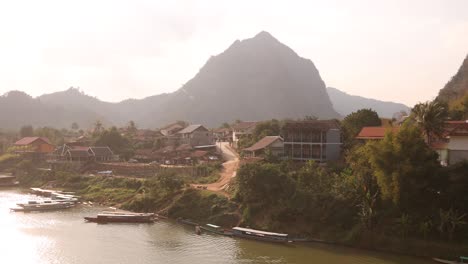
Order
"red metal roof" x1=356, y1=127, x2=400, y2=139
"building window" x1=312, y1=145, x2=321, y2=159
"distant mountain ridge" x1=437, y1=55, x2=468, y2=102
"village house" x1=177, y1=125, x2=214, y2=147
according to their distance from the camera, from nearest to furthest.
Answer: "red metal roof" x1=356, y1=127, x2=400, y2=139, "building window" x1=312, y1=145, x2=321, y2=159, "village house" x1=177, y1=125, x2=214, y2=147, "distant mountain ridge" x1=437, y1=55, x2=468, y2=102

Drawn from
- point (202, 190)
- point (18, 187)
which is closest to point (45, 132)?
point (18, 187)

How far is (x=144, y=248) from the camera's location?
38.5 meters

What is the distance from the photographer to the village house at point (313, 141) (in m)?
54.6

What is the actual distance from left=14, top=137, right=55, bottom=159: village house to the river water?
157ft

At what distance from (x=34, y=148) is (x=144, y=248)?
67.9 metres

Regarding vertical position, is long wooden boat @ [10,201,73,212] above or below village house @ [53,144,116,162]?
below

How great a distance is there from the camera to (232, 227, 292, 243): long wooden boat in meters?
39.9

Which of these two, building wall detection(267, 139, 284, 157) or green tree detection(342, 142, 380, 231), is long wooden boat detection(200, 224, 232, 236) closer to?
green tree detection(342, 142, 380, 231)

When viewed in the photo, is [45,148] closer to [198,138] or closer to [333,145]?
[198,138]

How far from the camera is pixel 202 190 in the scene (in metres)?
53.0

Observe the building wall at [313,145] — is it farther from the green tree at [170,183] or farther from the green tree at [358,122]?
the green tree at [170,183]

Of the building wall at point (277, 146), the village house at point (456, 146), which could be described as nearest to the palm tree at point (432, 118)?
the village house at point (456, 146)

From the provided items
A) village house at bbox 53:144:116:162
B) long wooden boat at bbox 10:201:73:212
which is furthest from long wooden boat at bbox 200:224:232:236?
village house at bbox 53:144:116:162

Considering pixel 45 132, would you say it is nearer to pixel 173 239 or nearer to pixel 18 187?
pixel 18 187
